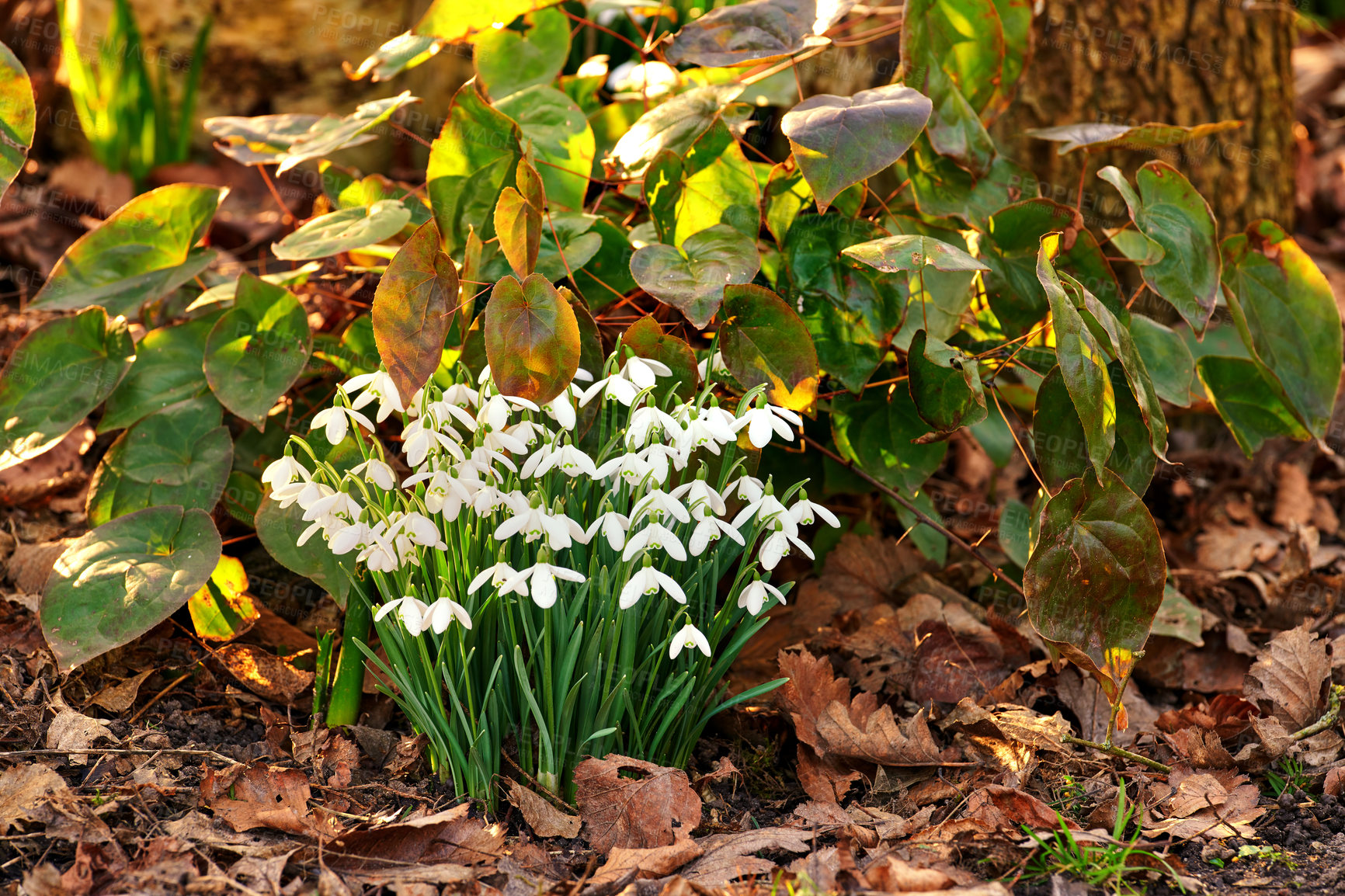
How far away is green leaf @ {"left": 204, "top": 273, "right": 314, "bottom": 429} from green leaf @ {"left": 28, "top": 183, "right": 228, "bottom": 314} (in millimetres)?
161

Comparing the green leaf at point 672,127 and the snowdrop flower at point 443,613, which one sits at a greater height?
the green leaf at point 672,127

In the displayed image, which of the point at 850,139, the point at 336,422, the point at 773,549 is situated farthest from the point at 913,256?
the point at 336,422

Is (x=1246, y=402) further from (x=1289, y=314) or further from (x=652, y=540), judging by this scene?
(x=652, y=540)

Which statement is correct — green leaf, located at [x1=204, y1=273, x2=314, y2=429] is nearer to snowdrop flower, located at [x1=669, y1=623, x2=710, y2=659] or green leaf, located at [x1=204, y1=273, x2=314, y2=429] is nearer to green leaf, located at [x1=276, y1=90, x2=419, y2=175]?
green leaf, located at [x1=276, y1=90, x2=419, y2=175]

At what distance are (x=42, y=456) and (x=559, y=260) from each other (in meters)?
1.33

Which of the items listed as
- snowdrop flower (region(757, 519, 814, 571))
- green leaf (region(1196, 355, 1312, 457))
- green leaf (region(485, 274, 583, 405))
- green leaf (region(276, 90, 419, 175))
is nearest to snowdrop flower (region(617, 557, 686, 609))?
snowdrop flower (region(757, 519, 814, 571))

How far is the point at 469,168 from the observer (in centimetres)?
141

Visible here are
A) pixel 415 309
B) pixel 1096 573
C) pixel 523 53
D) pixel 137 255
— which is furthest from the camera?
pixel 523 53

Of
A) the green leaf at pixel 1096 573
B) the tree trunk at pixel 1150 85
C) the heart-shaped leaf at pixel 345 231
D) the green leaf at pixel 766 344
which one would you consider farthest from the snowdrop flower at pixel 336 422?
the tree trunk at pixel 1150 85

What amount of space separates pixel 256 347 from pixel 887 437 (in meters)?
1.03

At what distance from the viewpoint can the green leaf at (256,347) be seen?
151 centimetres

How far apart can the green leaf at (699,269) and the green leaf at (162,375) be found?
803 millimetres

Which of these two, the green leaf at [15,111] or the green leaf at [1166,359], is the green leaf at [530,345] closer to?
the green leaf at [15,111]

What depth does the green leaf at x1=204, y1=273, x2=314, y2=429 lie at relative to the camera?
151cm
